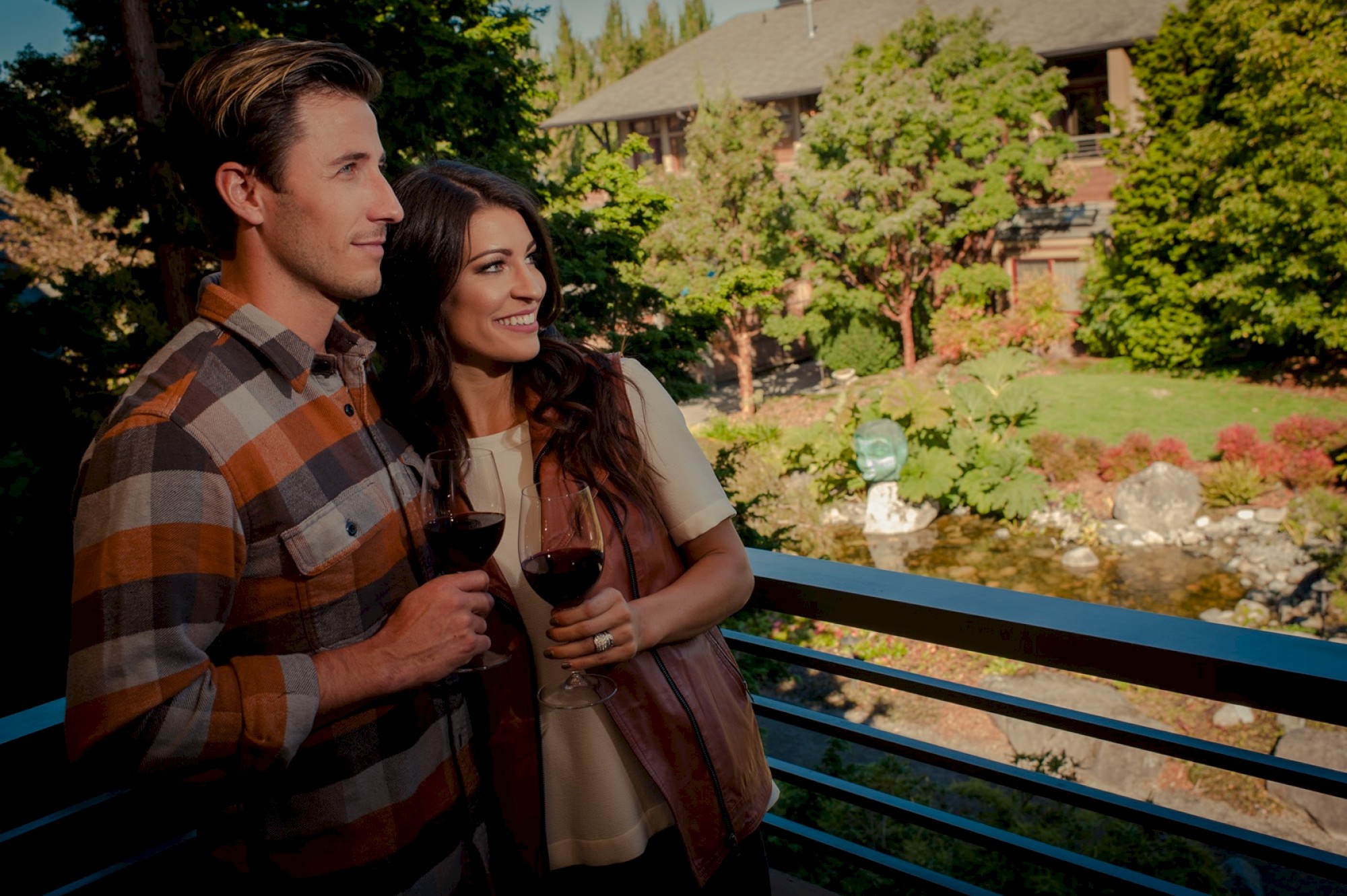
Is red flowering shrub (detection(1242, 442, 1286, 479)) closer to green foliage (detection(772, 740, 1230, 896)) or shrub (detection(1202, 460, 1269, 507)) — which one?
shrub (detection(1202, 460, 1269, 507))

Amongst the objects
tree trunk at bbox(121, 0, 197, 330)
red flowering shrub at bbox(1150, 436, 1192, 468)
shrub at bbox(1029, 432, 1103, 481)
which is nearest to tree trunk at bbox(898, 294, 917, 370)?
shrub at bbox(1029, 432, 1103, 481)

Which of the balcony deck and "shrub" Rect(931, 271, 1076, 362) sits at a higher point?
the balcony deck

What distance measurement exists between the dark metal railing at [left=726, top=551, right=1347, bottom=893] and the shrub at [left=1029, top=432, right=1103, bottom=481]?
11.4 metres

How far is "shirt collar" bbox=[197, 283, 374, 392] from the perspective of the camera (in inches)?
51.5

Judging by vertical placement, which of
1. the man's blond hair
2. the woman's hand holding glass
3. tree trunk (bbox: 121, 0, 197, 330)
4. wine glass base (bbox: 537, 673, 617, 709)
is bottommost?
wine glass base (bbox: 537, 673, 617, 709)

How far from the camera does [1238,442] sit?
39.2 ft

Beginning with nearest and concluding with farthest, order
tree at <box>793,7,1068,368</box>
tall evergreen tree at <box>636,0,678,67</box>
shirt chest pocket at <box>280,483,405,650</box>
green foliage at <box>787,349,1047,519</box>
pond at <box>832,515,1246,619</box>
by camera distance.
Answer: shirt chest pocket at <box>280,483,405,650</box>, pond at <box>832,515,1246,619</box>, green foliage at <box>787,349,1047,519</box>, tree at <box>793,7,1068,368</box>, tall evergreen tree at <box>636,0,678,67</box>

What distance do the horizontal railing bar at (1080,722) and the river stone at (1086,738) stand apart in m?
4.42

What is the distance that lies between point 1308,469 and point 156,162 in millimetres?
12534

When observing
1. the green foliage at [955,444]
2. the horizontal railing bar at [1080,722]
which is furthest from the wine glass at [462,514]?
the green foliage at [955,444]

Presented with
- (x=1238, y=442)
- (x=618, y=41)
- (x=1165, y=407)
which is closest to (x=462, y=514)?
(x=1238, y=442)

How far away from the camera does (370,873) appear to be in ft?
4.26

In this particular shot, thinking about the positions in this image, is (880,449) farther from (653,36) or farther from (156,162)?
(653,36)

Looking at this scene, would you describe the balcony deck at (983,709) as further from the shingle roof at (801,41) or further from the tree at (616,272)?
the shingle roof at (801,41)
